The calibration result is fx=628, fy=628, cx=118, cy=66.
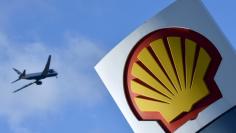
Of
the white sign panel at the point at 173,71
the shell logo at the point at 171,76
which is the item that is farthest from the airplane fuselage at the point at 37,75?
the shell logo at the point at 171,76

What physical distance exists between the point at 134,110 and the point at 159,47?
4.94 metres

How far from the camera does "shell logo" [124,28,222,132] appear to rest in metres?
43.5

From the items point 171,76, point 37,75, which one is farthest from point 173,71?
point 37,75

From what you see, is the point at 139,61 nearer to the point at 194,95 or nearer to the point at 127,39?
the point at 127,39

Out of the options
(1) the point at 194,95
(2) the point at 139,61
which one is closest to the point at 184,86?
(1) the point at 194,95

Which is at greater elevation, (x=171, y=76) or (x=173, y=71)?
(x=173, y=71)

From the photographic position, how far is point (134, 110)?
Result: 43000 millimetres

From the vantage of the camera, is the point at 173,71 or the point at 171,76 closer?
the point at 171,76

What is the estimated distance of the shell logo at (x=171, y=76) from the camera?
43.5 metres

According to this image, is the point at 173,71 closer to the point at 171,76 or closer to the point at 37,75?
the point at 171,76

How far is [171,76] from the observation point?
1736 inches

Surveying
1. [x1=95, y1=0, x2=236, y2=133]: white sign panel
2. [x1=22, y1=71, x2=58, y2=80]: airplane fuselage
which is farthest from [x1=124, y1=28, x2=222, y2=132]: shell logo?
[x1=22, y1=71, x2=58, y2=80]: airplane fuselage

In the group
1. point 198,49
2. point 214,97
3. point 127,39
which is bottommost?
point 214,97

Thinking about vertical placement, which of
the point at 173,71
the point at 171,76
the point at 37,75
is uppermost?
the point at 37,75
